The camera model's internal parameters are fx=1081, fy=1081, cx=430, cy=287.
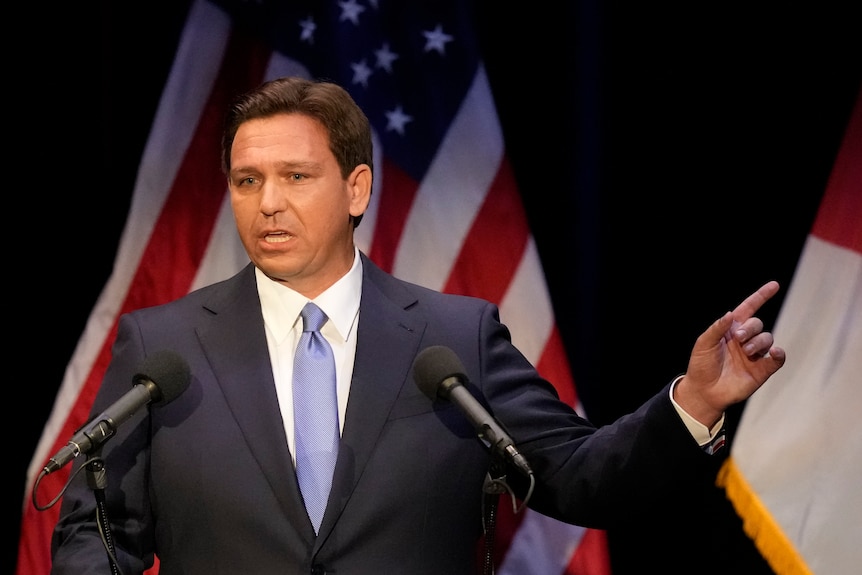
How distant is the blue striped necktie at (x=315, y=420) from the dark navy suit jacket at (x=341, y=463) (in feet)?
0.11

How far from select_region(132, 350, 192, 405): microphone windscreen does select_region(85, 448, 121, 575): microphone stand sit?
14cm

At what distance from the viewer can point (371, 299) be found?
6.98ft

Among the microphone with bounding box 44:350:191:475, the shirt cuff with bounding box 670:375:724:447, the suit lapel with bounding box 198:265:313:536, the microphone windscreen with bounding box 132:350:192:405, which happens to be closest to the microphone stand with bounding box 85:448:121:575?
the microphone with bounding box 44:350:191:475

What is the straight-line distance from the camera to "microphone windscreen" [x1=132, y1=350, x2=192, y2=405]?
66.4 inches

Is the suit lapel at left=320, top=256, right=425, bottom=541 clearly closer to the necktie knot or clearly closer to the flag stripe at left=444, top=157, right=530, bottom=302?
the necktie knot

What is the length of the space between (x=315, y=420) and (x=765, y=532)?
1393mm

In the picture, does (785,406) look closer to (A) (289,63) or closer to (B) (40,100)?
(A) (289,63)

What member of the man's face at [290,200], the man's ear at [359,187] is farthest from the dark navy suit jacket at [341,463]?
the man's ear at [359,187]

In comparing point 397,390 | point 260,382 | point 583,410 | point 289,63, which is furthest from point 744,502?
point 289,63

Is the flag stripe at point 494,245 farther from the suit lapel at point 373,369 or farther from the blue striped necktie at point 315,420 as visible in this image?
the blue striped necktie at point 315,420

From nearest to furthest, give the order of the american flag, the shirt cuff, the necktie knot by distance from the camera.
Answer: the shirt cuff, the necktie knot, the american flag

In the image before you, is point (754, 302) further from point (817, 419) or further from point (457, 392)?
point (817, 419)

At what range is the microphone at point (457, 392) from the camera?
5.07 feet

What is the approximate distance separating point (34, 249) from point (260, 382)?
1.68 m
